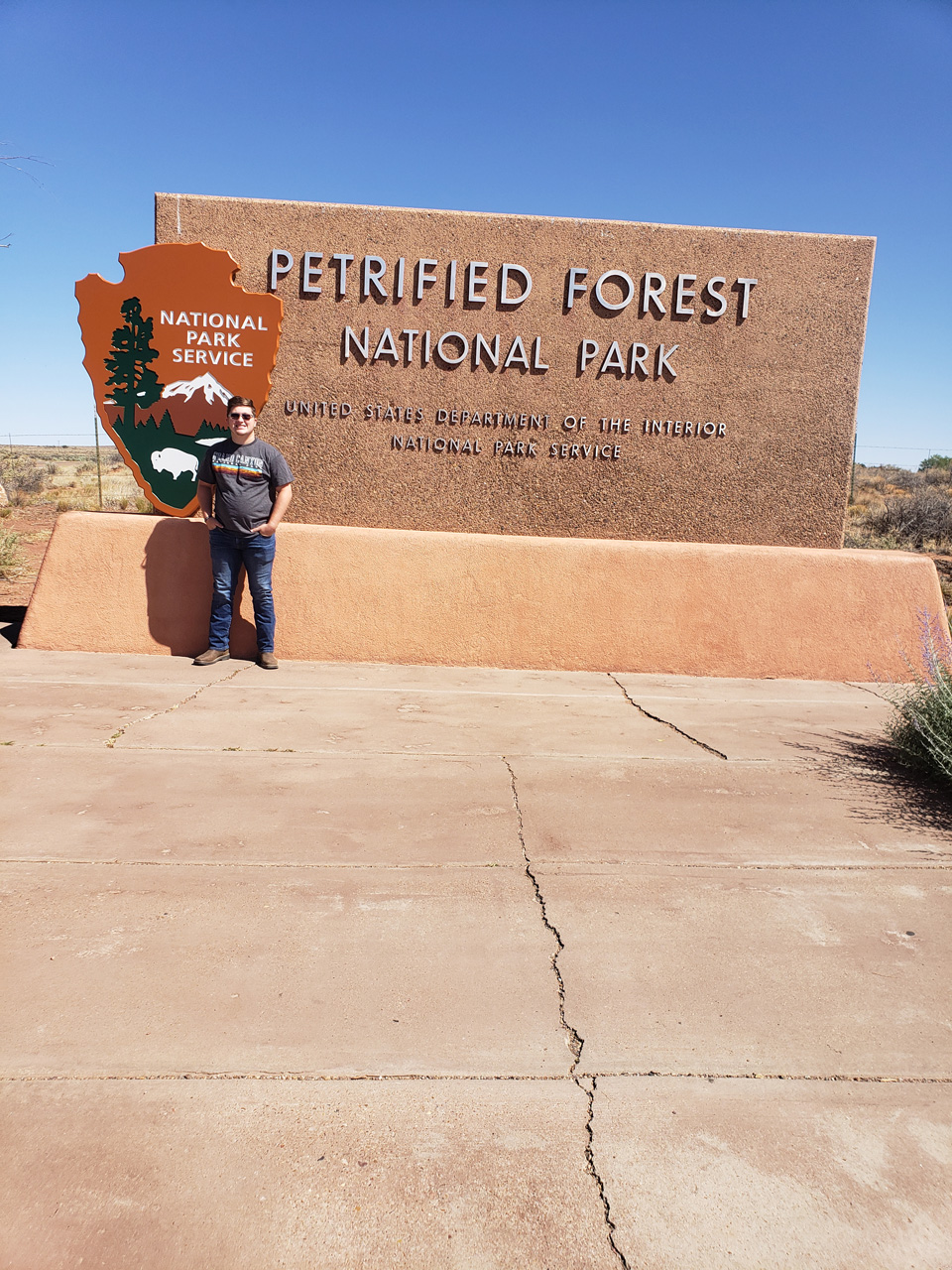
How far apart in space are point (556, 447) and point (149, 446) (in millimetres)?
3253

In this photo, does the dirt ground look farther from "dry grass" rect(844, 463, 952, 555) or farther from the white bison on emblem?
"dry grass" rect(844, 463, 952, 555)

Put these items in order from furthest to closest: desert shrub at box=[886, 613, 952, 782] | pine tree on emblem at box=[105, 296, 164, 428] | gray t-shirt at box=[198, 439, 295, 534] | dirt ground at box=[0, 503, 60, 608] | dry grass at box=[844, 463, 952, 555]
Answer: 1. dry grass at box=[844, 463, 952, 555]
2. dirt ground at box=[0, 503, 60, 608]
3. pine tree on emblem at box=[105, 296, 164, 428]
4. gray t-shirt at box=[198, 439, 295, 534]
5. desert shrub at box=[886, 613, 952, 782]

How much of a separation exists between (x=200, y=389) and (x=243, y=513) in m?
1.33

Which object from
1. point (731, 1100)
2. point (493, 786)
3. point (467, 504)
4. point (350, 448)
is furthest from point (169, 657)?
point (731, 1100)

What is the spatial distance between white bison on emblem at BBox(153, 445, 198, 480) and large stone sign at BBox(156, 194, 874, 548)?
66cm

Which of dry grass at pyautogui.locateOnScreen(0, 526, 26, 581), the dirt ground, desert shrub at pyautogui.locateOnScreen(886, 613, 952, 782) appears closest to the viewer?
desert shrub at pyautogui.locateOnScreen(886, 613, 952, 782)

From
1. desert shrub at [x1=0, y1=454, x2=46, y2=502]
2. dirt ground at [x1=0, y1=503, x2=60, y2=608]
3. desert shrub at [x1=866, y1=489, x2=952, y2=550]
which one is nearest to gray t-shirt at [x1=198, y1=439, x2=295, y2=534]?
dirt ground at [x1=0, y1=503, x2=60, y2=608]

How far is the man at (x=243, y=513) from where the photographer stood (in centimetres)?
649

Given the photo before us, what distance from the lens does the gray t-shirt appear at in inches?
255

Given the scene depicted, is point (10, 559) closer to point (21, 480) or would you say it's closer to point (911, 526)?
point (21, 480)

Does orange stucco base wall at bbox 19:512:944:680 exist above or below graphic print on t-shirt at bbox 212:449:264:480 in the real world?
below

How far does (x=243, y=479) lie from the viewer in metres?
6.50

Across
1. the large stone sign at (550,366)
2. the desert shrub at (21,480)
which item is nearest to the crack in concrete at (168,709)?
the large stone sign at (550,366)

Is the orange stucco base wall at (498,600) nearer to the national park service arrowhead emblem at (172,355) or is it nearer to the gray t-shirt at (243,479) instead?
the gray t-shirt at (243,479)
